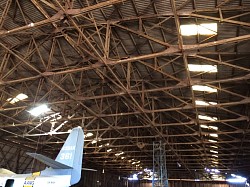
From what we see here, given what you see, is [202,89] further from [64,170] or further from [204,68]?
[64,170]

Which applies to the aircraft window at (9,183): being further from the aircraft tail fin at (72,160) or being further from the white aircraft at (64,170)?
the aircraft tail fin at (72,160)

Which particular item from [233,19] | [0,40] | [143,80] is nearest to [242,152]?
[143,80]

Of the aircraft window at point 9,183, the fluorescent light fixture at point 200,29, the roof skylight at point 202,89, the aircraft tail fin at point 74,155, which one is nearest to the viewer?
the aircraft tail fin at point 74,155

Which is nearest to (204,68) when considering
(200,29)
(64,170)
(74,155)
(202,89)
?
(202,89)

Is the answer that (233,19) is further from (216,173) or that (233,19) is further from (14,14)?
(216,173)

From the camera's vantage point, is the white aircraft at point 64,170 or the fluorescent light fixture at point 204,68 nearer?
the white aircraft at point 64,170

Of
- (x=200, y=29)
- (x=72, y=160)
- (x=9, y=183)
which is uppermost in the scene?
(x=200, y=29)

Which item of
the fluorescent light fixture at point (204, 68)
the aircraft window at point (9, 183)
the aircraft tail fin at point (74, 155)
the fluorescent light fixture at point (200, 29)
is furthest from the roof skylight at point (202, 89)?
the aircraft window at point (9, 183)

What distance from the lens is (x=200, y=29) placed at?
9516mm

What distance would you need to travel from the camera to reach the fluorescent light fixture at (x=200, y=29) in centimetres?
932

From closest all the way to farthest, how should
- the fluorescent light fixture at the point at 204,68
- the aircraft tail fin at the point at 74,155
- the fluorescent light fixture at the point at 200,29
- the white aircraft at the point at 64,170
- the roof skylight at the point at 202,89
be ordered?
the white aircraft at the point at 64,170 < the aircraft tail fin at the point at 74,155 < the fluorescent light fixture at the point at 200,29 < the fluorescent light fixture at the point at 204,68 < the roof skylight at the point at 202,89

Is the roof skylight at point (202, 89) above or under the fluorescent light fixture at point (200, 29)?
under

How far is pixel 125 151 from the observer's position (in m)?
27.7

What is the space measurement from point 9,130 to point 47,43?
1275 centimetres
